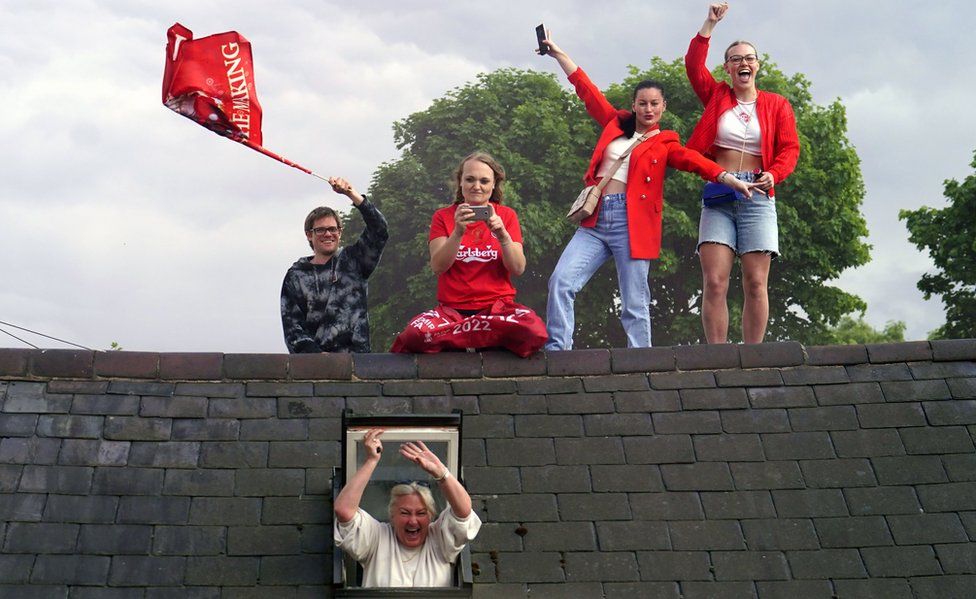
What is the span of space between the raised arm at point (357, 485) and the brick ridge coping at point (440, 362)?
1.67 meters

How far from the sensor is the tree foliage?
25828 mm

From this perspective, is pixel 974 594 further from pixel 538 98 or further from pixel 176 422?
A: pixel 538 98

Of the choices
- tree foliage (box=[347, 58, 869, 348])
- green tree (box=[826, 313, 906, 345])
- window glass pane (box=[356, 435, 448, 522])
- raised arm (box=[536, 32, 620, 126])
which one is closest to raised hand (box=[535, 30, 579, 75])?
raised arm (box=[536, 32, 620, 126])

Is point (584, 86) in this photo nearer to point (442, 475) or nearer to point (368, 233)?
point (368, 233)

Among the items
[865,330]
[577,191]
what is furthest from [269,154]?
[865,330]

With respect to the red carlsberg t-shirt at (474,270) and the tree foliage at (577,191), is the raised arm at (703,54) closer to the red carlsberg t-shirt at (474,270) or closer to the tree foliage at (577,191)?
the red carlsberg t-shirt at (474,270)

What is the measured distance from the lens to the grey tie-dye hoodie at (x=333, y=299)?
8.29 metres

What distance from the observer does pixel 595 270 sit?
8.41 metres

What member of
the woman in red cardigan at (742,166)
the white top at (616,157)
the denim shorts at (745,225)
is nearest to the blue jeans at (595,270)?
the white top at (616,157)

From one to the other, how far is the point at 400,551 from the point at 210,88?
163 inches

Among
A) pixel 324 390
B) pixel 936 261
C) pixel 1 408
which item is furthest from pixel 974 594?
pixel 936 261

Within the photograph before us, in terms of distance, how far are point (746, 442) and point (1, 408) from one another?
4457 millimetres

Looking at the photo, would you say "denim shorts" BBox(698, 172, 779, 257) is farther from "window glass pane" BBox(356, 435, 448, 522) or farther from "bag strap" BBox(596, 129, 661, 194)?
"window glass pane" BBox(356, 435, 448, 522)

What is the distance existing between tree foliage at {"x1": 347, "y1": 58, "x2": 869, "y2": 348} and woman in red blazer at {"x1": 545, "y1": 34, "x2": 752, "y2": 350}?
16.3 meters
